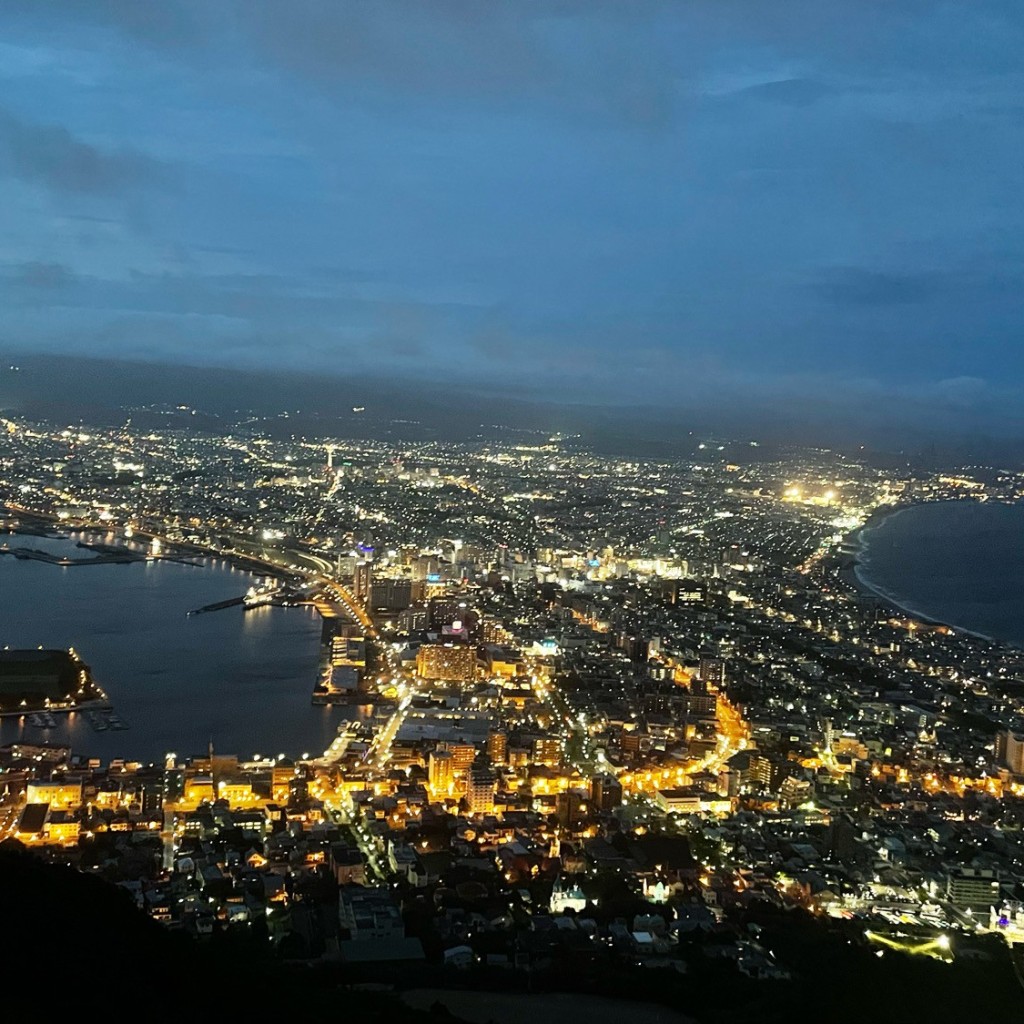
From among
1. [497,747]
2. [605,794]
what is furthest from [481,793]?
[497,747]

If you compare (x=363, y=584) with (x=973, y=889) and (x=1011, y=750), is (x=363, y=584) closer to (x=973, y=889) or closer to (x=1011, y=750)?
(x=1011, y=750)

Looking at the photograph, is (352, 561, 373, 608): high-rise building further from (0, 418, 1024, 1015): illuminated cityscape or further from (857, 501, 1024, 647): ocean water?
(857, 501, 1024, 647): ocean water

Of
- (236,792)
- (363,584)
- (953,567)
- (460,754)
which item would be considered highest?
(953,567)

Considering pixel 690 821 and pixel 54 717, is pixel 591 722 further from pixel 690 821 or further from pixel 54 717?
pixel 54 717

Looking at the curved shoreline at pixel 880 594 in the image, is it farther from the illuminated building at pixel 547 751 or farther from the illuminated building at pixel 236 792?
the illuminated building at pixel 236 792

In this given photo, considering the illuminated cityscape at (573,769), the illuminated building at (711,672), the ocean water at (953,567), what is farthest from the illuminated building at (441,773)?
the ocean water at (953,567)
